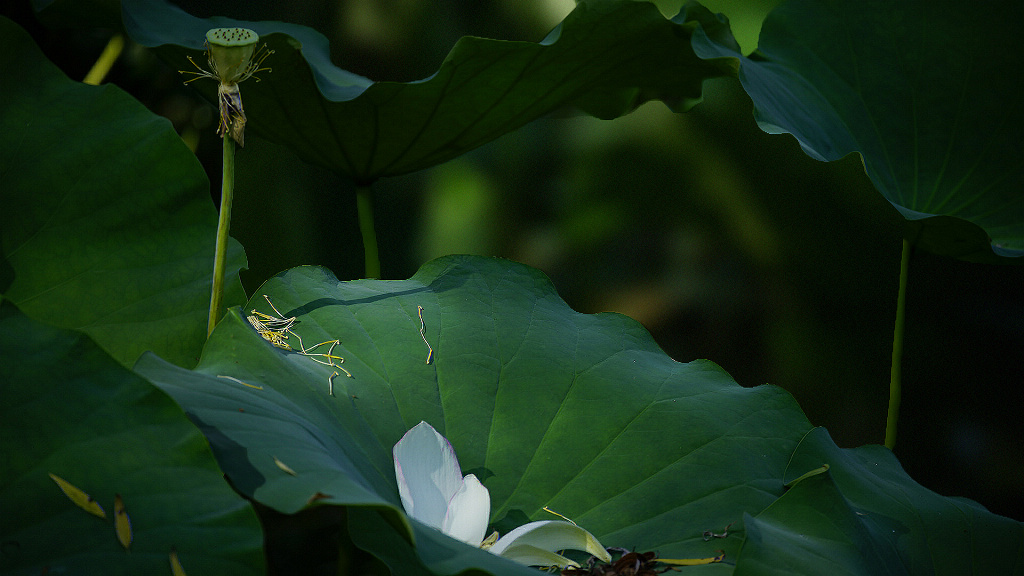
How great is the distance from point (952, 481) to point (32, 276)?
1489 mm

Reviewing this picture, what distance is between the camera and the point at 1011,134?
1196 millimetres

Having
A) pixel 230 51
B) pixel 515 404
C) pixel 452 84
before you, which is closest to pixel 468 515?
pixel 515 404

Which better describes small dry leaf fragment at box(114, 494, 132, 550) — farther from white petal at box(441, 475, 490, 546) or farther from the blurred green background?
the blurred green background

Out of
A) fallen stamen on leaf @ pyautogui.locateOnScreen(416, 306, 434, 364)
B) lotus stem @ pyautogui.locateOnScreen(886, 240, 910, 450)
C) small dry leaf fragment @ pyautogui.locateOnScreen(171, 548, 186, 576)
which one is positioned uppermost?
small dry leaf fragment @ pyautogui.locateOnScreen(171, 548, 186, 576)

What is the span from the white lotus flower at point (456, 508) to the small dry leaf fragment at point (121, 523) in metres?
0.23

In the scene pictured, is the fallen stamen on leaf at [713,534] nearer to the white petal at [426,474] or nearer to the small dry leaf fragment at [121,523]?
the white petal at [426,474]

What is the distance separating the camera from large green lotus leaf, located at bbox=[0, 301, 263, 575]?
483 millimetres

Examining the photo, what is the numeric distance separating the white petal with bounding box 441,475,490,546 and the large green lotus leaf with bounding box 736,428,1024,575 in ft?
0.74

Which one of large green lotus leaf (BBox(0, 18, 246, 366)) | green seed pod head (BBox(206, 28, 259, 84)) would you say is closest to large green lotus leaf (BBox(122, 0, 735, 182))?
large green lotus leaf (BBox(0, 18, 246, 366))

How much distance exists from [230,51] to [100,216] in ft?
1.21

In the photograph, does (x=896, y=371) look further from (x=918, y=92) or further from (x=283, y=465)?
(x=283, y=465)

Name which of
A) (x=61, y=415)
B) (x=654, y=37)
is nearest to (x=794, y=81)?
(x=654, y=37)

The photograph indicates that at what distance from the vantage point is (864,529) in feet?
2.35

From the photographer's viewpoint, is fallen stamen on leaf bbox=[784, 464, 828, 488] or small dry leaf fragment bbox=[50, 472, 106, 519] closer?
small dry leaf fragment bbox=[50, 472, 106, 519]
